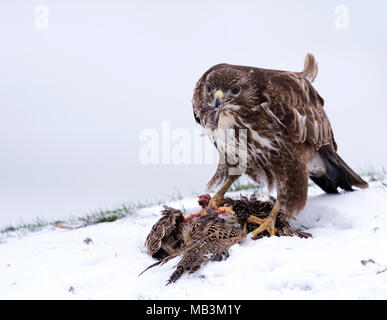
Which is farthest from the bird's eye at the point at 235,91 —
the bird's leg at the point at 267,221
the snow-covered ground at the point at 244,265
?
the snow-covered ground at the point at 244,265

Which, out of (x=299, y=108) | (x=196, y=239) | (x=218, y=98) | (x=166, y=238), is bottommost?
(x=166, y=238)

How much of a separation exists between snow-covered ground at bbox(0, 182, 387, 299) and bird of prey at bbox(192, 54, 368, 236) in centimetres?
53

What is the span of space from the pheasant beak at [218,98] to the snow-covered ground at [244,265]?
1.22 meters

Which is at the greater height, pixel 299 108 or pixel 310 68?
pixel 310 68

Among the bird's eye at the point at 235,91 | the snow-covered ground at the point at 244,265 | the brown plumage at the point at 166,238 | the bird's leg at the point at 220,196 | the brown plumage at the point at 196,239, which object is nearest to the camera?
the snow-covered ground at the point at 244,265

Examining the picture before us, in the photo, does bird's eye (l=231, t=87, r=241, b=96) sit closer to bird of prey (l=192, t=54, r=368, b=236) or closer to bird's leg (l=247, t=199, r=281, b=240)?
bird of prey (l=192, t=54, r=368, b=236)

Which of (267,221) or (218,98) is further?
(267,221)

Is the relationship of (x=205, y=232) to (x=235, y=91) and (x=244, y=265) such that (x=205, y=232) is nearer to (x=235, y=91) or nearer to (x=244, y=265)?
(x=244, y=265)

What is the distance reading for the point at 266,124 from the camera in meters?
4.79

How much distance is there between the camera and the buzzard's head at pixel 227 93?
456 centimetres

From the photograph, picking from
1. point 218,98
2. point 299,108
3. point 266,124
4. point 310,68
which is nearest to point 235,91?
point 218,98

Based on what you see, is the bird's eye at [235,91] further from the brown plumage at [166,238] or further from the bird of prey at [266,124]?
the brown plumage at [166,238]

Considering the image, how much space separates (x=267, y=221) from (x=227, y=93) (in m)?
1.22
